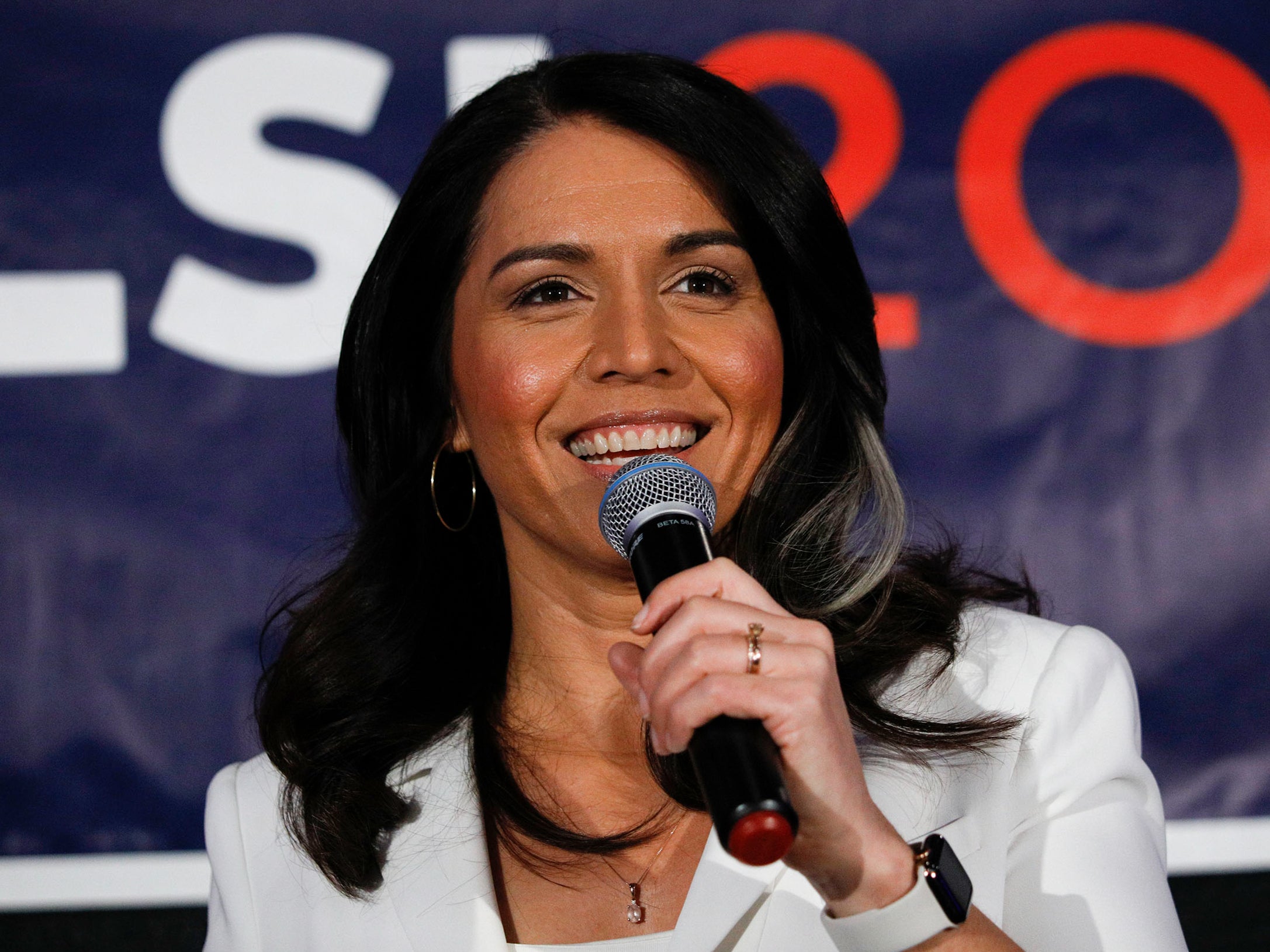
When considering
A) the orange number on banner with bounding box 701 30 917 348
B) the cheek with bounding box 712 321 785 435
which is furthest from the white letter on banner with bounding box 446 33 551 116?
the cheek with bounding box 712 321 785 435

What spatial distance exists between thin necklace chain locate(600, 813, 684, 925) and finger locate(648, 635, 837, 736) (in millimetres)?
670

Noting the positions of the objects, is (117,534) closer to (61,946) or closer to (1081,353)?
(61,946)

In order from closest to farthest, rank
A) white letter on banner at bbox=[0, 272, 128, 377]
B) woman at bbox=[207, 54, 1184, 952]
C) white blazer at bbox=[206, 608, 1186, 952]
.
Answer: white blazer at bbox=[206, 608, 1186, 952] → woman at bbox=[207, 54, 1184, 952] → white letter on banner at bbox=[0, 272, 128, 377]

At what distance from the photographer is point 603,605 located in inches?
72.2

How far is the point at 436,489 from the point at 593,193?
56 centimetres

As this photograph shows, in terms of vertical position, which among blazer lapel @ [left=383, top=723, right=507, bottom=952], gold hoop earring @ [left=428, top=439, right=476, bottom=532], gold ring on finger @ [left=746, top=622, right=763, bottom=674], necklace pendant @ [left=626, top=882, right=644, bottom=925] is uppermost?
gold ring on finger @ [left=746, top=622, right=763, bottom=674]

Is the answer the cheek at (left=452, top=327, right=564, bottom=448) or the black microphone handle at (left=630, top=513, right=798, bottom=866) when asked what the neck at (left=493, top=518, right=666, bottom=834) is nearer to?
the cheek at (left=452, top=327, right=564, bottom=448)

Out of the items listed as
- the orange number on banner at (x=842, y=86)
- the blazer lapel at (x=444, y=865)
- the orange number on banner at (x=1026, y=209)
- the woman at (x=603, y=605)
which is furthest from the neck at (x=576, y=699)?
the orange number on banner at (x=1026, y=209)

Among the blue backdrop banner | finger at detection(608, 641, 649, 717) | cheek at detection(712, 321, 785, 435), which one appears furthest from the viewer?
the blue backdrop banner

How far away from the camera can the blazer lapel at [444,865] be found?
163 cm

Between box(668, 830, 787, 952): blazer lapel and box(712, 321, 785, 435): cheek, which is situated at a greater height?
box(712, 321, 785, 435): cheek

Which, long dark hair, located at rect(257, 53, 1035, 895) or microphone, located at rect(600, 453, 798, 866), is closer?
microphone, located at rect(600, 453, 798, 866)

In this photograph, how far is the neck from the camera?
71.3 inches

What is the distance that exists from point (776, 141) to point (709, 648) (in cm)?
102
